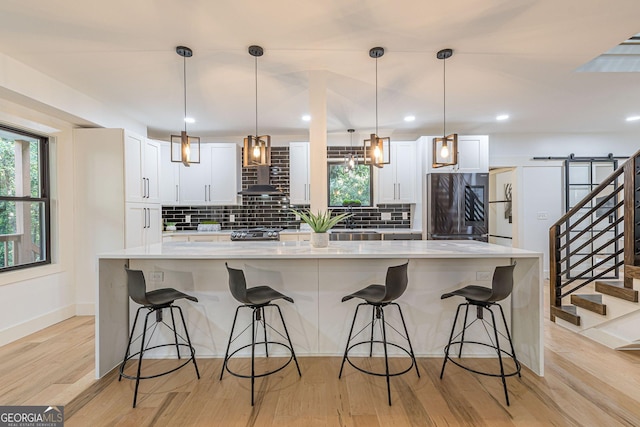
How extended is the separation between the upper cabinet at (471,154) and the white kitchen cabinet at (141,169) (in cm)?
408

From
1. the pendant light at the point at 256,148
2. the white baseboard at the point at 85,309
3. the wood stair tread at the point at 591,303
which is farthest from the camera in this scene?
the white baseboard at the point at 85,309

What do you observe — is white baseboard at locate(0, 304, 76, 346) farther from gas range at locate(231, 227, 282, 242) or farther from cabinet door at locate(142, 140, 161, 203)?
gas range at locate(231, 227, 282, 242)

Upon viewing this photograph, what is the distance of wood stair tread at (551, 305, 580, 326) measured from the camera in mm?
3006

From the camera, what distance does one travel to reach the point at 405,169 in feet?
16.1

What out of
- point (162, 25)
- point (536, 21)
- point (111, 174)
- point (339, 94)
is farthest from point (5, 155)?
point (536, 21)

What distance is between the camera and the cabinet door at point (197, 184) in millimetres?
4941

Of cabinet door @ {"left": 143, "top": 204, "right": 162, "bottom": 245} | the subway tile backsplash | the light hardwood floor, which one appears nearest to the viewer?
the light hardwood floor

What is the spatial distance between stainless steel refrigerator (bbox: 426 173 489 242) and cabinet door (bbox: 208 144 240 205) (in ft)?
10.5

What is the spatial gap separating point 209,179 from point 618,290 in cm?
520

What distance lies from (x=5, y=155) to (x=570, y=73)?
583cm

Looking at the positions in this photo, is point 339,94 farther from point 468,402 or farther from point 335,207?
point 468,402

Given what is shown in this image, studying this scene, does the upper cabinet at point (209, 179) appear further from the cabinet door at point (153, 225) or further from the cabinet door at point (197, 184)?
the cabinet door at point (153, 225)

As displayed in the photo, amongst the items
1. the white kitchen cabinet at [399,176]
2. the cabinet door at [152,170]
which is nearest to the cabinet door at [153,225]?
the cabinet door at [152,170]

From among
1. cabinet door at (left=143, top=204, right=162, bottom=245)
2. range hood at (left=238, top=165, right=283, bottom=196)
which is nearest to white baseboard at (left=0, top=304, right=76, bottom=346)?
cabinet door at (left=143, top=204, right=162, bottom=245)
